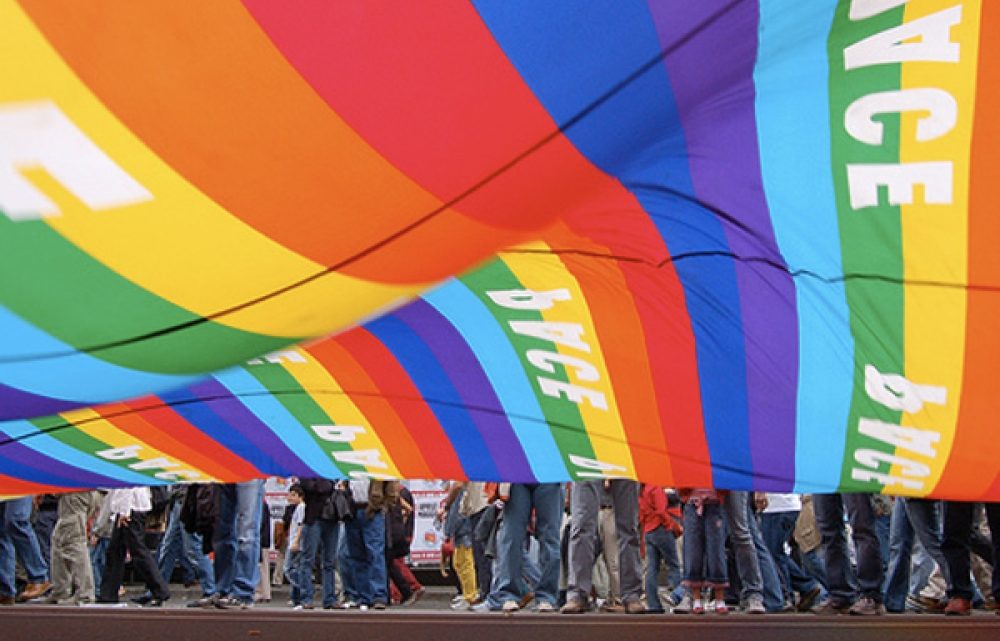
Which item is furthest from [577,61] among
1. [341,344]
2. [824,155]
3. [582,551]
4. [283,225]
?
[582,551]

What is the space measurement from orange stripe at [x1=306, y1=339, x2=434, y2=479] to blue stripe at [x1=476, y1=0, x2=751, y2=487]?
1033 mm

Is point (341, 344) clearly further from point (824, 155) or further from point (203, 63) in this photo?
point (203, 63)

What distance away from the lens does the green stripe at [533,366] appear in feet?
10.0

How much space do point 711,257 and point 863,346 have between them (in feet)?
1.58

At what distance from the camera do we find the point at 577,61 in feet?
6.19

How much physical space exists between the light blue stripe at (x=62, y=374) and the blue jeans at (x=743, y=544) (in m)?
4.48

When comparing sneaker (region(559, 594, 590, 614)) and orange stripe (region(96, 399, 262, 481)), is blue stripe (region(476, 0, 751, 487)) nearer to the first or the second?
orange stripe (region(96, 399, 262, 481))

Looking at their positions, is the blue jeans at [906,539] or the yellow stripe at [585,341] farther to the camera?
the blue jeans at [906,539]

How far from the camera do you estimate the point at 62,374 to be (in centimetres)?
221

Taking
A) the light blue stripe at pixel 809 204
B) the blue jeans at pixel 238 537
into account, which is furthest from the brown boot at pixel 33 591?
the light blue stripe at pixel 809 204

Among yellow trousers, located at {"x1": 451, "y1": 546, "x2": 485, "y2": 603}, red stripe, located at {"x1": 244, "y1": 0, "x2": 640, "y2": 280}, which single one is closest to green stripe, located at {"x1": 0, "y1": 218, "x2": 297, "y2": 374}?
red stripe, located at {"x1": 244, "y1": 0, "x2": 640, "y2": 280}

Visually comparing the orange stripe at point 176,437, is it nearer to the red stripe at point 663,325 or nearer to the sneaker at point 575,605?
the red stripe at point 663,325

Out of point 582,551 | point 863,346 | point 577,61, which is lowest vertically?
point 582,551

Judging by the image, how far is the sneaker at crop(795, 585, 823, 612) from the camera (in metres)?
6.79
